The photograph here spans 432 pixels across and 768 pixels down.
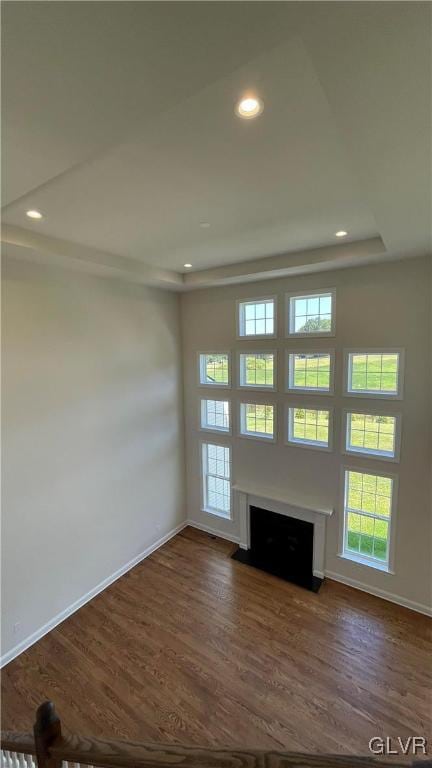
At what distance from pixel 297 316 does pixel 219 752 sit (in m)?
4.57

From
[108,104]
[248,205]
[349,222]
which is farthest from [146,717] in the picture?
[349,222]

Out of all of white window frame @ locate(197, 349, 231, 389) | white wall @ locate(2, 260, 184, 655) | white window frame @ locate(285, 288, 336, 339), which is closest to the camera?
white wall @ locate(2, 260, 184, 655)

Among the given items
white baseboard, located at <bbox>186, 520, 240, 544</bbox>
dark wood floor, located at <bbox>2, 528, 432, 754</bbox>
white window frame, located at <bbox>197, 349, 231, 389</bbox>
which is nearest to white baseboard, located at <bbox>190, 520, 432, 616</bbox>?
dark wood floor, located at <bbox>2, 528, 432, 754</bbox>

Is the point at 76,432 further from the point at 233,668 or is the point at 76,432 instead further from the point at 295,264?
the point at 295,264

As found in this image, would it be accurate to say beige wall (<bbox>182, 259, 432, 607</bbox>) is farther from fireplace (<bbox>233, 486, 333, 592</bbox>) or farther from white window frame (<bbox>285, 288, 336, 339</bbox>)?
fireplace (<bbox>233, 486, 333, 592</bbox>)

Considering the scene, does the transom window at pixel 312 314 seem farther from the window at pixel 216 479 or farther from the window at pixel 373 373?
the window at pixel 216 479

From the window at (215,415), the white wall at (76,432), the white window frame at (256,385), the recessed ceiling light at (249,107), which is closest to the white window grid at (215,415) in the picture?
the window at (215,415)

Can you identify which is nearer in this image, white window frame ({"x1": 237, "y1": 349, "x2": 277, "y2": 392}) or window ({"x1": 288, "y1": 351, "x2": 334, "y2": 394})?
window ({"x1": 288, "y1": 351, "x2": 334, "y2": 394})

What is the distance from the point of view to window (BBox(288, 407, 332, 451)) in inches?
183

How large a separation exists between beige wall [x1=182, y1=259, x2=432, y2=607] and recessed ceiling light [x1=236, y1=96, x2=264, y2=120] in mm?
2980

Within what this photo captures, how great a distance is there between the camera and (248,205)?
2850mm

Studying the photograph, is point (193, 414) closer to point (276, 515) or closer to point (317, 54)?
point (276, 515)

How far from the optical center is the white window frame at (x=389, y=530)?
4207 millimetres

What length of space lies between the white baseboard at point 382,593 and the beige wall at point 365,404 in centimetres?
2
